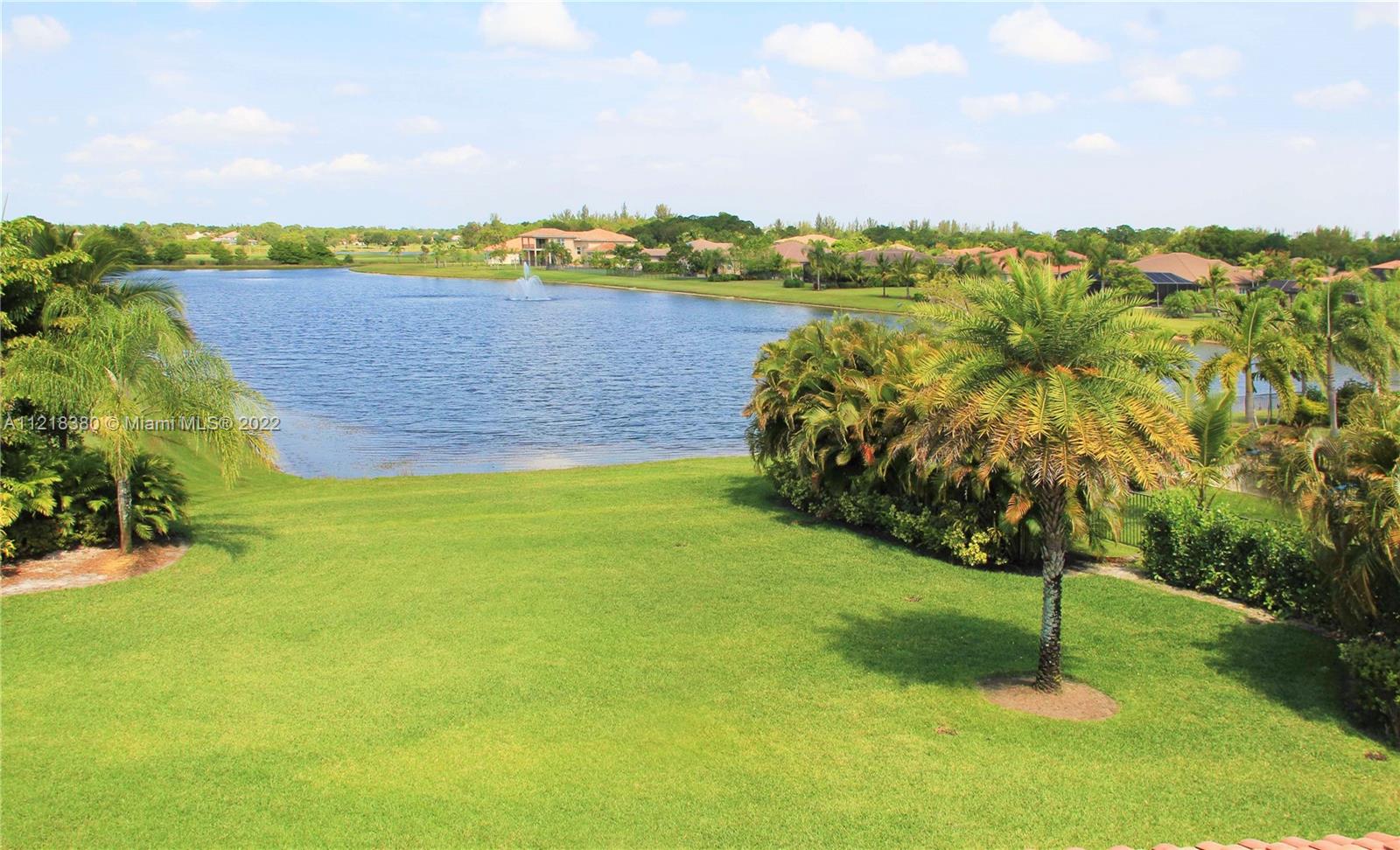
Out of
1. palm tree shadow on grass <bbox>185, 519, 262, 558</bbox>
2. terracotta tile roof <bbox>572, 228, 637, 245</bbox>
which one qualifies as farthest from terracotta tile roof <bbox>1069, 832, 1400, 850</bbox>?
terracotta tile roof <bbox>572, 228, 637, 245</bbox>

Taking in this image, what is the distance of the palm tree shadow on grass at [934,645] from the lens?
1305 cm

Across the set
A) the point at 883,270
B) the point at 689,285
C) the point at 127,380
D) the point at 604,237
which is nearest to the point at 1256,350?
the point at 127,380

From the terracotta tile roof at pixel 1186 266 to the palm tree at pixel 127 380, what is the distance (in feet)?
273

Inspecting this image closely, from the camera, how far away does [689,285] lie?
12719 cm

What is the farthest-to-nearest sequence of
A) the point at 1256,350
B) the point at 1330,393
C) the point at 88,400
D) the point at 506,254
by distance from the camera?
the point at 506,254 → the point at 1256,350 → the point at 1330,393 → the point at 88,400

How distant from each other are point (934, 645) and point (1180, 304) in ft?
189

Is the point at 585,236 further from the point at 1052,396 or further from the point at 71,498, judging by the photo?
the point at 1052,396

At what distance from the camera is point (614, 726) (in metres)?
11.0

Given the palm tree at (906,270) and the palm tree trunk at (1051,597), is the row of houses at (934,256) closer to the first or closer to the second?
the palm tree at (906,270)

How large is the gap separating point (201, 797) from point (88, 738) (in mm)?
2013

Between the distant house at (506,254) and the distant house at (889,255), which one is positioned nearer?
the distant house at (889,255)

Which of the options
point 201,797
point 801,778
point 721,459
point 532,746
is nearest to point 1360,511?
point 801,778

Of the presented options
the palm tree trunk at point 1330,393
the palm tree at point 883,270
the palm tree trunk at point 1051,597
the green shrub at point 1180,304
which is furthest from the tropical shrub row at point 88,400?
the palm tree at point 883,270

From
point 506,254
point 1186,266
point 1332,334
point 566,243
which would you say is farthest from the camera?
point 506,254
